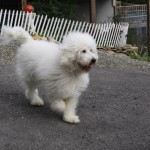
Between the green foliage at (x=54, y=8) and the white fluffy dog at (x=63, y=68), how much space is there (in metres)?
12.1

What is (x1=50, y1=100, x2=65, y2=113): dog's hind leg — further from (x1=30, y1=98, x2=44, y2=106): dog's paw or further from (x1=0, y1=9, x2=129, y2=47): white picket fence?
(x1=0, y1=9, x2=129, y2=47): white picket fence

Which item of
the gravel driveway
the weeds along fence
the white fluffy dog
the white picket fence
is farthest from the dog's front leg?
the weeds along fence

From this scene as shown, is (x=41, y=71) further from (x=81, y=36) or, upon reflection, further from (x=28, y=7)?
(x=28, y=7)

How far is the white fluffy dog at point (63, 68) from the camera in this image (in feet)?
19.9

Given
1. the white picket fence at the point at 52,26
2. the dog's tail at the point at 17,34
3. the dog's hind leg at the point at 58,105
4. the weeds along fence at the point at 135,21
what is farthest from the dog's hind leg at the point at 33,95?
the weeds along fence at the point at 135,21

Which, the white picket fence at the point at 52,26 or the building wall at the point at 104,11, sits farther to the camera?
the building wall at the point at 104,11

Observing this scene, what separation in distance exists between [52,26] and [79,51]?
10127mm

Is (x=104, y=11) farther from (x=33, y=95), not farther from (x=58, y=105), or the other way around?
(x=58, y=105)

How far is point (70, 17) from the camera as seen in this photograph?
800 inches

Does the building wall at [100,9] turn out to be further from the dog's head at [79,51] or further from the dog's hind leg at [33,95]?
the dog's head at [79,51]

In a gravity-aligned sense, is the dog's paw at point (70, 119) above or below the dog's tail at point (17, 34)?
below

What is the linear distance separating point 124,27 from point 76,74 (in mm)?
14545

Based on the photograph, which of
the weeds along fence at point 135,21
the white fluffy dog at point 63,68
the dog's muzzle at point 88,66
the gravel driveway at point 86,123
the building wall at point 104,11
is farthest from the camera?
the building wall at point 104,11

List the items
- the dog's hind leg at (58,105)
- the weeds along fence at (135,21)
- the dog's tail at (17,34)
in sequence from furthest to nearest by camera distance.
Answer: the weeds along fence at (135,21) → the dog's tail at (17,34) → the dog's hind leg at (58,105)
